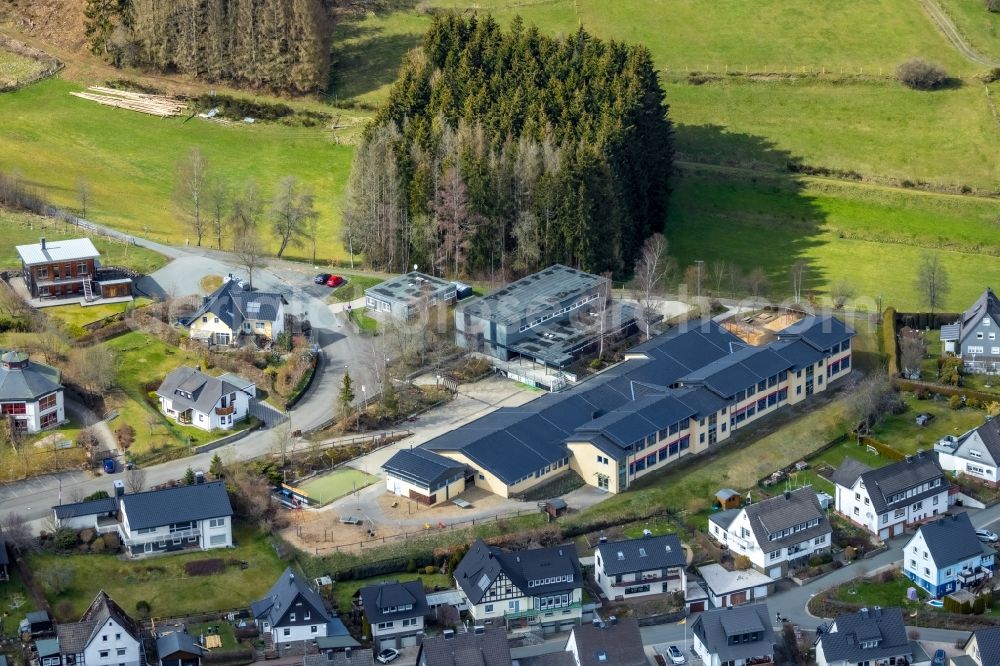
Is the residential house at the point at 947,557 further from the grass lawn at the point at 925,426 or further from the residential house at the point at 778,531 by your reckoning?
the grass lawn at the point at 925,426

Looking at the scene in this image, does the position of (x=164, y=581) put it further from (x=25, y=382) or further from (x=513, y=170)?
(x=513, y=170)

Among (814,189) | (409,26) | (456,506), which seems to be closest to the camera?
(456,506)

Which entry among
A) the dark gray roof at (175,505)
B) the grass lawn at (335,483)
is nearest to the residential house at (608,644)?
the grass lawn at (335,483)

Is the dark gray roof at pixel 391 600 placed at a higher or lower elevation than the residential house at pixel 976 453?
lower

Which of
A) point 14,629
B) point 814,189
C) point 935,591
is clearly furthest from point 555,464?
point 814,189

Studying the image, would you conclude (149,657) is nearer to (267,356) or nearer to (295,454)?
(295,454)

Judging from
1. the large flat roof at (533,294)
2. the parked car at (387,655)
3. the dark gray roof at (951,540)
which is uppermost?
the large flat roof at (533,294)

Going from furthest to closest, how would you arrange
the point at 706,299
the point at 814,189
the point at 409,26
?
1. the point at 409,26
2. the point at 814,189
3. the point at 706,299
